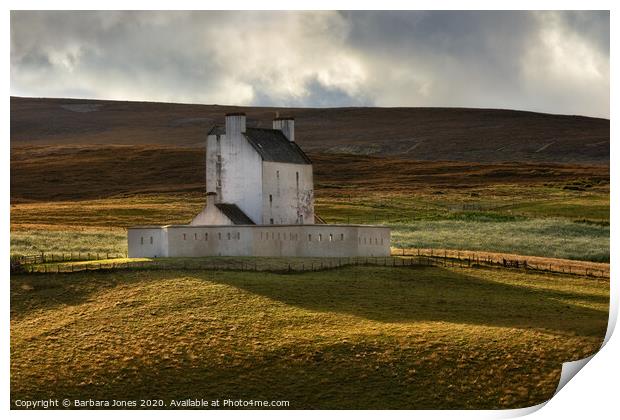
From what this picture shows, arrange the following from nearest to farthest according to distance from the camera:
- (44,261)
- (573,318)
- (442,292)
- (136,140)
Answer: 1. (573,318)
2. (442,292)
3. (44,261)
4. (136,140)

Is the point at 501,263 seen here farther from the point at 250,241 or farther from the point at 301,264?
the point at 250,241

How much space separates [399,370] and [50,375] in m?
9.68

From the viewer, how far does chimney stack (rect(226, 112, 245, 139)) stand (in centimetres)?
4928

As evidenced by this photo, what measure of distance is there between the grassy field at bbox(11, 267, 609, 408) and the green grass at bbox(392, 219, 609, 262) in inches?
687

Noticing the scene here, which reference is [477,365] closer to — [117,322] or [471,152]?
[117,322]

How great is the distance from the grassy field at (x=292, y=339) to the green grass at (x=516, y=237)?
17.5 meters

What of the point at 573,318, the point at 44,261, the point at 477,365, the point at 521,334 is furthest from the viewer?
the point at 44,261

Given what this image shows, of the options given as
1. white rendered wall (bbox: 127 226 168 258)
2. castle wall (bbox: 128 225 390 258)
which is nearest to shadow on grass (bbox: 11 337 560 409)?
castle wall (bbox: 128 225 390 258)

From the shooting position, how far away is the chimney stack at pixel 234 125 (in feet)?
162

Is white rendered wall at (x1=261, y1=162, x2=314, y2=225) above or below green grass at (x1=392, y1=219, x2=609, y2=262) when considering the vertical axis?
above

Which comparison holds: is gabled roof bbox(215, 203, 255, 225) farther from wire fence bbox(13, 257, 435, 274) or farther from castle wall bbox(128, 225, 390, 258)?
wire fence bbox(13, 257, 435, 274)

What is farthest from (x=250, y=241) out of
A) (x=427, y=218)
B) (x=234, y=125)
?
(x=427, y=218)

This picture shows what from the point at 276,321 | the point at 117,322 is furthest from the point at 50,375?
the point at 276,321
